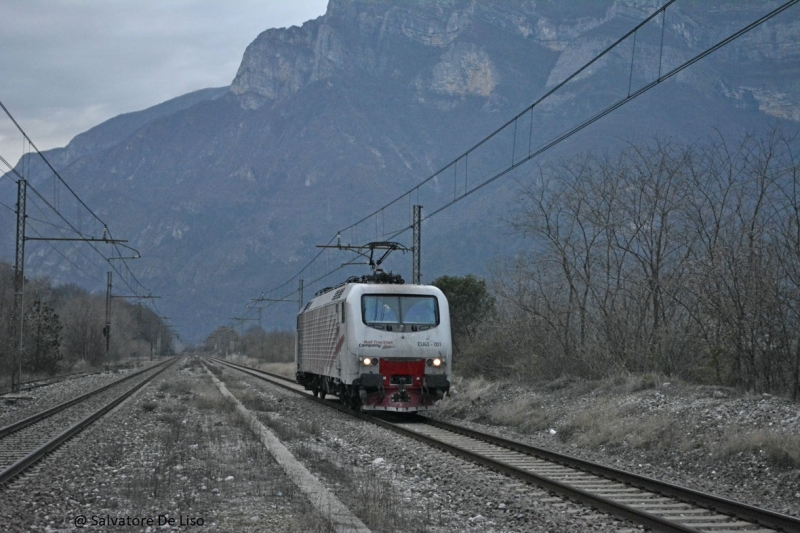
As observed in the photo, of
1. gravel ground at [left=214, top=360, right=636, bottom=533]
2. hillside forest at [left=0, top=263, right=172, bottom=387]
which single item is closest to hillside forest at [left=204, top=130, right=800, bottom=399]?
gravel ground at [left=214, top=360, right=636, bottom=533]

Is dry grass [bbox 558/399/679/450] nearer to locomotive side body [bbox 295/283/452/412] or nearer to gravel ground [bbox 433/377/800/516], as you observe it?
gravel ground [bbox 433/377/800/516]

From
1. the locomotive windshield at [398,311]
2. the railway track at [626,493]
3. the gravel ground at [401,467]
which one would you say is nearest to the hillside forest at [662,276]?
the gravel ground at [401,467]

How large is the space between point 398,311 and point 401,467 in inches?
334

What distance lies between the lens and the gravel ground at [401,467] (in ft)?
29.5

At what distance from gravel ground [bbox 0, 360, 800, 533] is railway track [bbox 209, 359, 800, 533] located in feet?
0.78

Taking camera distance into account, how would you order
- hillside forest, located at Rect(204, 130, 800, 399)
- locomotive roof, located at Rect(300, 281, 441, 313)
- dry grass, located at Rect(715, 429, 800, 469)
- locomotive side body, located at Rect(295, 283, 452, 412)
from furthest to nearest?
1. locomotive roof, located at Rect(300, 281, 441, 313)
2. locomotive side body, located at Rect(295, 283, 452, 412)
3. hillside forest, located at Rect(204, 130, 800, 399)
4. dry grass, located at Rect(715, 429, 800, 469)

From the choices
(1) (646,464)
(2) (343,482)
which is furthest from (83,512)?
(1) (646,464)

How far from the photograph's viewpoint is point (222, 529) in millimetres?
8336

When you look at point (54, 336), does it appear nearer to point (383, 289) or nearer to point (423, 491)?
point (383, 289)

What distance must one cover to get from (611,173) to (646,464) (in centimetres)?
1229

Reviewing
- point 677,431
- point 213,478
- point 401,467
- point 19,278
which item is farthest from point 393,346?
point 19,278

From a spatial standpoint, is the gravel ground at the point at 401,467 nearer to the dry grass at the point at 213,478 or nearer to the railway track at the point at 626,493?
the dry grass at the point at 213,478

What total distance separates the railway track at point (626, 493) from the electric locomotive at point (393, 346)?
17.3 feet

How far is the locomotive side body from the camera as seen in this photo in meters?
20.5
